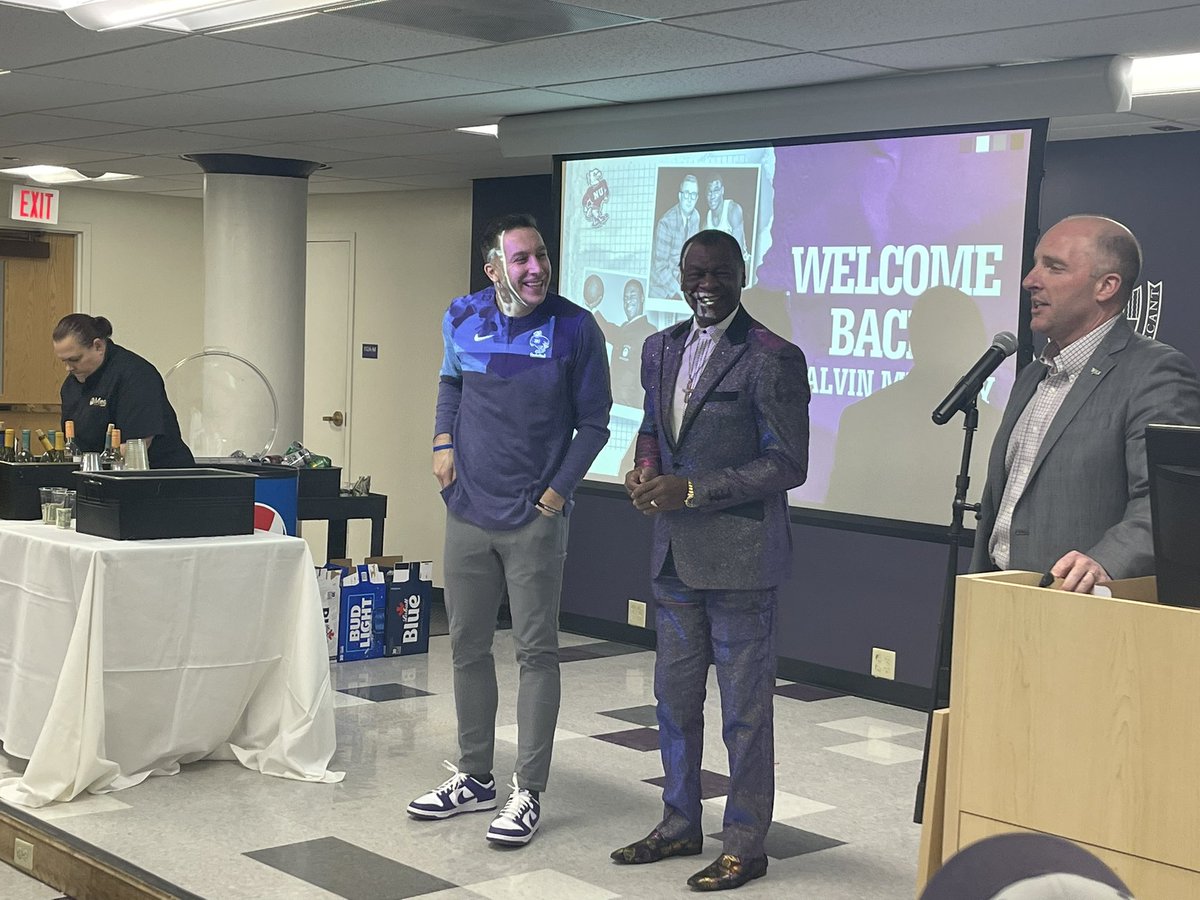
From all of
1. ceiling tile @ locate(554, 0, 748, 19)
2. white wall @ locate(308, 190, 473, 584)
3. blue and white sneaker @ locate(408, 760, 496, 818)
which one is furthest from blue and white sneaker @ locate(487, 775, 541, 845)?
white wall @ locate(308, 190, 473, 584)

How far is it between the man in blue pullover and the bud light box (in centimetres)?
245

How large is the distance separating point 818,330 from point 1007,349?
228 centimetres

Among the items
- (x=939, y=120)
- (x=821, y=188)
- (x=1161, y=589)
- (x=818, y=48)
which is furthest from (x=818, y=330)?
(x=1161, y=589)

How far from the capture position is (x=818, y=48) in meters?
4.75

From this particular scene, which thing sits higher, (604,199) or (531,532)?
(604,199)

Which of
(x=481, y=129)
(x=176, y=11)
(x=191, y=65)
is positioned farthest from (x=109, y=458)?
(x=481, y=129)

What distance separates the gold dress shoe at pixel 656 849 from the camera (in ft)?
12.0

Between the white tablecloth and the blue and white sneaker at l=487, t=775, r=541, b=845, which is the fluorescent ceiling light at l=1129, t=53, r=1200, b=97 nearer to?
the blue and white sneaker at l=487, t=775, r=541, b=845

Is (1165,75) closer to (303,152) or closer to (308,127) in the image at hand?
(308,127)

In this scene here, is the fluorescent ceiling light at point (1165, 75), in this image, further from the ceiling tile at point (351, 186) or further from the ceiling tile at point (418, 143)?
the ceiling tile at point (351, 186)

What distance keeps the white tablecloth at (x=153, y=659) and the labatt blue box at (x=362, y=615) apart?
5.81 ft

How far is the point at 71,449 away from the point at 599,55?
226 centimetres

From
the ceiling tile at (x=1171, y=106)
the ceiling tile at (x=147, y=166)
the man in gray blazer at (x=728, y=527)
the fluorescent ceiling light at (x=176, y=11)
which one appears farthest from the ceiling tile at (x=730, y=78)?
the ceiling tile at (x=147, y=166)

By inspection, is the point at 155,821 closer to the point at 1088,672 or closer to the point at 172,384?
the point at 1088,672
